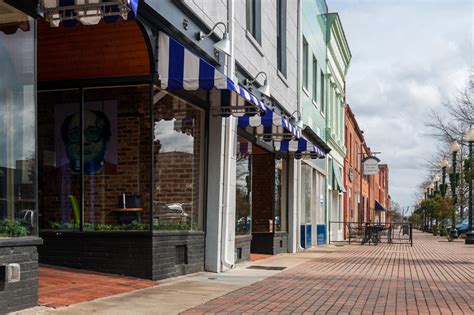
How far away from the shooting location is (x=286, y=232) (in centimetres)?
1991

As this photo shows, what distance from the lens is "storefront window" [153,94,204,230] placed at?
10789 mm

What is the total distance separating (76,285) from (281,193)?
38.8 ft

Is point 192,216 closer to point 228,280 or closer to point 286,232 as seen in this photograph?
point 228,280

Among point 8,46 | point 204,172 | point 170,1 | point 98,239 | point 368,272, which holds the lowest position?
point 368,272

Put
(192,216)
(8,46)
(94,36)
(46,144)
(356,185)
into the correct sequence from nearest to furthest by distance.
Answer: (8,46) → (94,36) → (46,144) → (192,216) → (356,185)

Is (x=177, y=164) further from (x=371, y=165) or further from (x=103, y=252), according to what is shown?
(x=371, y=165)

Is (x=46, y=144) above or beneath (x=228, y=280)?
above

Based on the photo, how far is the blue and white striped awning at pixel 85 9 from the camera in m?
7.35

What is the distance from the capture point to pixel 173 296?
341 inches

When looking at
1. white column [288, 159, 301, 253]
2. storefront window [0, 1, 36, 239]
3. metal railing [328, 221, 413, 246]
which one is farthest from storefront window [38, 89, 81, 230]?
metal railing [328, 221, 413, 246]

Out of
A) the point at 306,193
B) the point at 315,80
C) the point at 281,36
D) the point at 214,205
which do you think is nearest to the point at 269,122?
the point at 214,205

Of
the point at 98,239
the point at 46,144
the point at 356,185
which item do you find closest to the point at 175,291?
the point at 98,239

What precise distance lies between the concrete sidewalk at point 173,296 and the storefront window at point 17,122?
1146mm

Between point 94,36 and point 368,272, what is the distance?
750 centimetres
